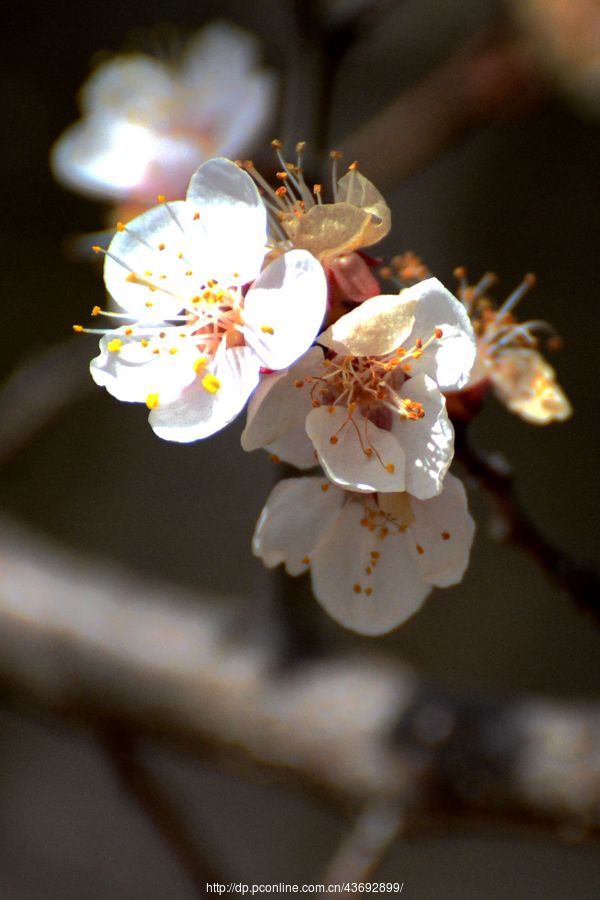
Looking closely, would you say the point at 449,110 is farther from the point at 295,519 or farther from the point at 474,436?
the point at 474,436

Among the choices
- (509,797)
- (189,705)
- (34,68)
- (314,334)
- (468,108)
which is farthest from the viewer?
(34,68)

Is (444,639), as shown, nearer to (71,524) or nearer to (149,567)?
(149,567)

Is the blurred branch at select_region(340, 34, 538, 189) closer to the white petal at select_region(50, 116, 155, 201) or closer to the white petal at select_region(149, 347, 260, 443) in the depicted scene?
the white petal at select_region(50, 116, 155, 201)

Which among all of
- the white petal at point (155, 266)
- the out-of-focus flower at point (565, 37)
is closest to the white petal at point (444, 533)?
the white petal at point (155, 266)

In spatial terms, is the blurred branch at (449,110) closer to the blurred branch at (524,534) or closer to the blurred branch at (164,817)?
the blurred branch at (524,534)

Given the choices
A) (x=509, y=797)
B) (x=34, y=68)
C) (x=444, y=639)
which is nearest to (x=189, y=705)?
(x=509, y=797)

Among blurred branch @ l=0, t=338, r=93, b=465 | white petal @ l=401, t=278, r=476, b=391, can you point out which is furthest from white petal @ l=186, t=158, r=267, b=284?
blurred branch @ l=0, t=338, r=93, b=465
